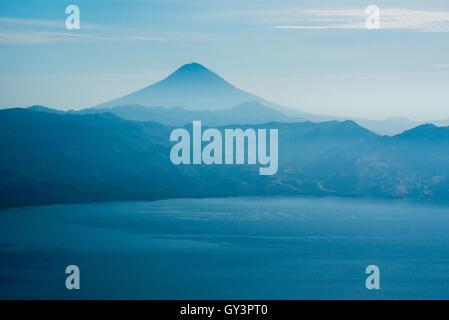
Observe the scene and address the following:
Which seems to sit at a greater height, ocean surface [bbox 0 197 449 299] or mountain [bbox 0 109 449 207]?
mountain [bbox 0 109 449 207]

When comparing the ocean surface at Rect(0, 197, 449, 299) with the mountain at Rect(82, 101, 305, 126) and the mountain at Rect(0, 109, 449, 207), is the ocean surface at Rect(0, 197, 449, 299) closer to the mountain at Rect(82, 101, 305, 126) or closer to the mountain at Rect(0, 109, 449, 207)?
the mountain at Rect(0, 109, 449, 207)

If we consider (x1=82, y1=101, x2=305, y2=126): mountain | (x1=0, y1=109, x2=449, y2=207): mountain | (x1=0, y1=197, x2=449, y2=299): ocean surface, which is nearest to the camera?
(x1=0, y1=197, x2=449, y2=299): ocean surface

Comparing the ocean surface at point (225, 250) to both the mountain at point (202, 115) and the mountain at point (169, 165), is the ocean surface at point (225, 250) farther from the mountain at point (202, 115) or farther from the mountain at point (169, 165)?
the mountain at point (202, 115)

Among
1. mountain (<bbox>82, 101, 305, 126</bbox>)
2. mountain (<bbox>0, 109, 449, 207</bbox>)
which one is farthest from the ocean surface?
mountain (<bbox>82, 101, 305, 126</bbox>)

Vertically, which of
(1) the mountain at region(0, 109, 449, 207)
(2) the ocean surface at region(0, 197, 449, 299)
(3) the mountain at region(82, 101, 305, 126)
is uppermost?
(3) the mountain at region(82, 101, 305, 126)

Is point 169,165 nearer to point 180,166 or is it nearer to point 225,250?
point 180,166

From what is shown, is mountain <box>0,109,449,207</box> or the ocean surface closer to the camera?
the ocean surface
